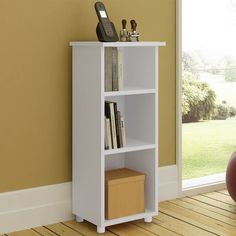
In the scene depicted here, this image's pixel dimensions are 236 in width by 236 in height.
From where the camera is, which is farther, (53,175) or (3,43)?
(53,175)

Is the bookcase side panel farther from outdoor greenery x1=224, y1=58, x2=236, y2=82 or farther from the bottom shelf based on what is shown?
outdoor greenery x1=224, y1=58, x2=236, y2=82

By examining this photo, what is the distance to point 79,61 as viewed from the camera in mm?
3238

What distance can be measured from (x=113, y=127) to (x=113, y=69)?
0.31 meters

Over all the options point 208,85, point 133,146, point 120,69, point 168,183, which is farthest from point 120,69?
point 208,85

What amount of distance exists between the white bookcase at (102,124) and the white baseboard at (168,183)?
32cm

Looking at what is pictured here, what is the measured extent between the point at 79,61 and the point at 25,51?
30 cm

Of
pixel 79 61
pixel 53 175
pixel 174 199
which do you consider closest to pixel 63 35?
pixel 79 61

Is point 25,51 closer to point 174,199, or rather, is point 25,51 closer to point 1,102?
point 1,102

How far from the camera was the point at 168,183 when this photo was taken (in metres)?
3.79

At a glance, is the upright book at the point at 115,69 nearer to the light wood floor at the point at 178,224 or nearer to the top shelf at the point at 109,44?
the top shelf at the point at 109,44

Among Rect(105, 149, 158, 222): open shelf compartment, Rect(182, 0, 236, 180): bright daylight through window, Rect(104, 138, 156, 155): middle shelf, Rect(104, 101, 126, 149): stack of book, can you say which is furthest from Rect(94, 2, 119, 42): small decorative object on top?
Rect(182, 0, 236, 180): bright daylight through window

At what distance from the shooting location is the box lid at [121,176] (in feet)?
10.6

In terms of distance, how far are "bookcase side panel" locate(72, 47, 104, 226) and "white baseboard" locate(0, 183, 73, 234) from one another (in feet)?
0.21

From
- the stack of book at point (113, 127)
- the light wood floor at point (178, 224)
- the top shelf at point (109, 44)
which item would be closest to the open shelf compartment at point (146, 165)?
the light wood floor at point (178, 224)
